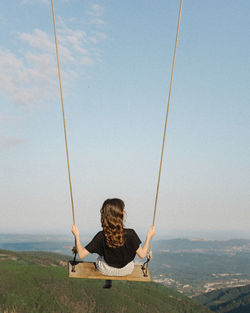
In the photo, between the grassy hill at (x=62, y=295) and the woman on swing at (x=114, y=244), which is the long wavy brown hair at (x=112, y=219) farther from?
the grassy hill at (x=62, y=295)

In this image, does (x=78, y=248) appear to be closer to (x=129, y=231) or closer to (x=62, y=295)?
(x=129, y=231)

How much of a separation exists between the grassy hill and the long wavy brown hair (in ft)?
410

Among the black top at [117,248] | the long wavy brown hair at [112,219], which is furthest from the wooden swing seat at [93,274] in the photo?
the long wavy brown hair at [112,219]

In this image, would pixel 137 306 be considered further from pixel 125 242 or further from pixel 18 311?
pixel 125 242

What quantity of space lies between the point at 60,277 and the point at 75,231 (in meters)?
142

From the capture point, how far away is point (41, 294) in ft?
421

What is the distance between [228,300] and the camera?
17712 cm

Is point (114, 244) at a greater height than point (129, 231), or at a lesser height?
lesser

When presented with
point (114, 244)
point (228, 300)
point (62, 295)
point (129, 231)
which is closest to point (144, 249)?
point (129, 231)

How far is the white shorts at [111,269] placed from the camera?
5.79 metres

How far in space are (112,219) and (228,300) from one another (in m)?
192

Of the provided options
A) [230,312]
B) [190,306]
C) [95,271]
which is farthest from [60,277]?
[95,271]

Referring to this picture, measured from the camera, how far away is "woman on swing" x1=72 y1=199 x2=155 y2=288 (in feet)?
17.6

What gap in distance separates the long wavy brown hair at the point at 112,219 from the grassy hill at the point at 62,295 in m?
125
